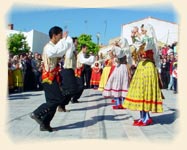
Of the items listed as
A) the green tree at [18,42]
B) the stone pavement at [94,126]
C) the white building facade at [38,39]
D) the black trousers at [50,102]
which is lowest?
the stone pavement at [94,126]

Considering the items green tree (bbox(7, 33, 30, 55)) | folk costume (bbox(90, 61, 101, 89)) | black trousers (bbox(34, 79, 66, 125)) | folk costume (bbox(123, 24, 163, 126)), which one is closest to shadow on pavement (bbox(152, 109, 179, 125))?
folk costume (bbox(123, 24, 163, 126))

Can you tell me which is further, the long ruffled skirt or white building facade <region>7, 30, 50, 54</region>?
white building facade <region>7, 30, 50, 54</region>

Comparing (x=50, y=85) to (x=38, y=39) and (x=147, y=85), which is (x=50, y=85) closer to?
(x=147, y=85)

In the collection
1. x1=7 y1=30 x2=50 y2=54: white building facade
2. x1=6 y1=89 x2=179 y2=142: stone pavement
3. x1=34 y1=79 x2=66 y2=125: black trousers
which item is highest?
x1=7 y1=30 x2=50 y2=54: white building facade

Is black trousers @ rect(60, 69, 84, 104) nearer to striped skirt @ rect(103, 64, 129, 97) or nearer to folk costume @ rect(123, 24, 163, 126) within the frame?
striped skirt @ rect(103, 64, 129, 97)

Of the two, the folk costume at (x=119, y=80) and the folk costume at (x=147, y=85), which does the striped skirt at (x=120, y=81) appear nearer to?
the folk costume at (x=119, y=80)

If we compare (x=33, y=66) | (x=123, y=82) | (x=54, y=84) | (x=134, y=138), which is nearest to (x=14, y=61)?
(x=33, y=66)

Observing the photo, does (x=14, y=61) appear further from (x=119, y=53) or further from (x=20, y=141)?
(x=20, y=141)

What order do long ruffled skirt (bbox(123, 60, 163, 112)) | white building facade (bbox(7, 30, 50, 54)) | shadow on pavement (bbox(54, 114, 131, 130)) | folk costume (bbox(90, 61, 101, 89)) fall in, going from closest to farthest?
shadow on pavement (bbox(54, 114, 131, 130))
long ruffled skirt (bbox(123, 60, 163, 112))
white building facade (bbox(7, 30, 50, 54))
folk costume (bbox(90, 61, 101, 89))

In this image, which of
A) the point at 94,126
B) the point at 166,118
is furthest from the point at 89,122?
the point at 166,118

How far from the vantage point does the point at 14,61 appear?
12.8m

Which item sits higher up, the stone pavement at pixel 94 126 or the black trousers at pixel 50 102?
the black trousers at pixel 50 102

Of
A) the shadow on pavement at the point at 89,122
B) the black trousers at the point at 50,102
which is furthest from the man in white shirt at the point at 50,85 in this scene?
the shadow on pavement at the point at 89,122

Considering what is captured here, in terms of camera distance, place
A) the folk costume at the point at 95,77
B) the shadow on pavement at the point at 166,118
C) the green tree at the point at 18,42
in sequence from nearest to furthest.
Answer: the shadow on pavement at the point at 166,118 < the folk costume at the point at 95,77 < the green tree at the point at 18,42
